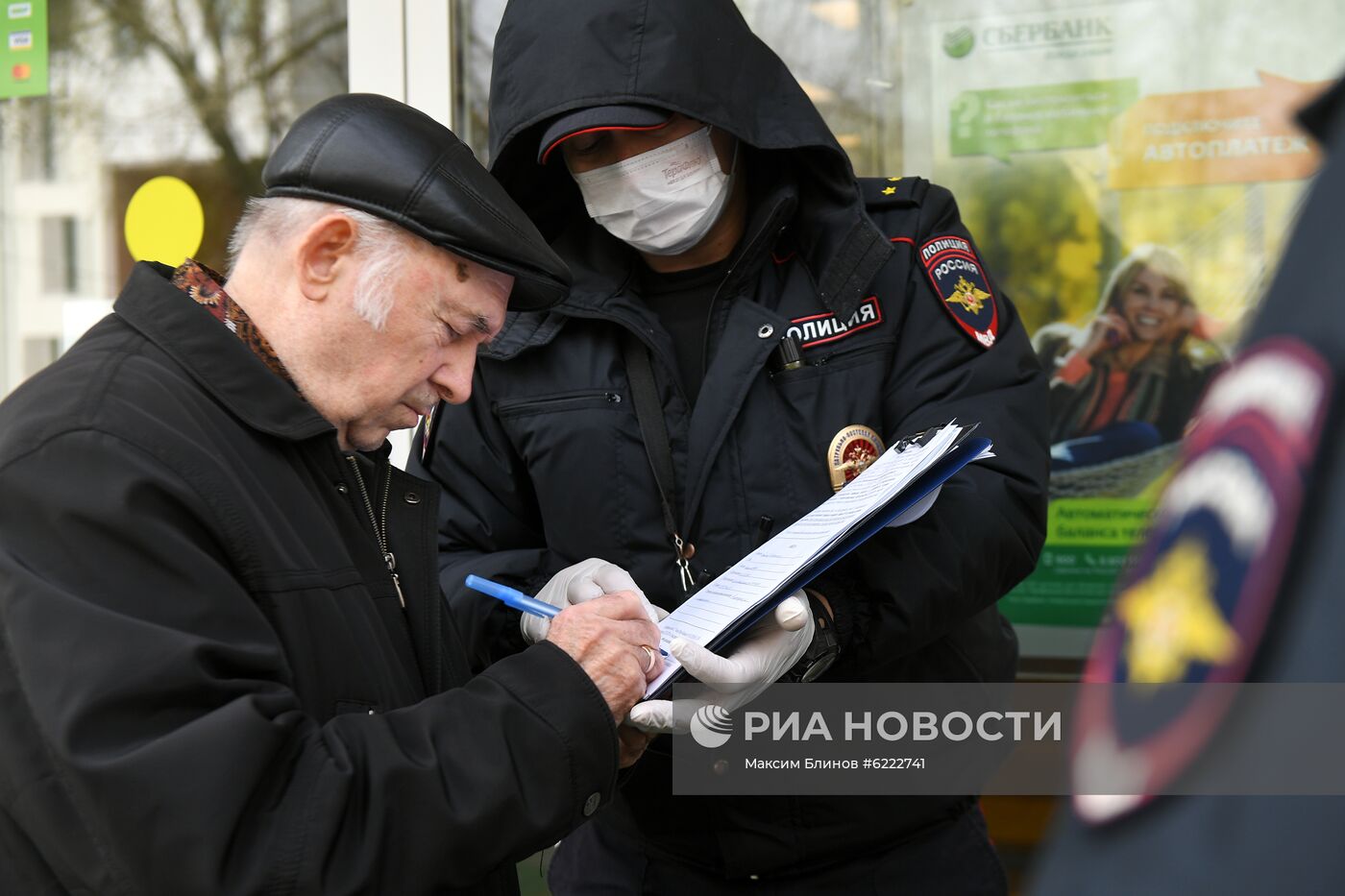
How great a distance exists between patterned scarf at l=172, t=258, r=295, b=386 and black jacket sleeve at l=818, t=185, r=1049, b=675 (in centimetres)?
83

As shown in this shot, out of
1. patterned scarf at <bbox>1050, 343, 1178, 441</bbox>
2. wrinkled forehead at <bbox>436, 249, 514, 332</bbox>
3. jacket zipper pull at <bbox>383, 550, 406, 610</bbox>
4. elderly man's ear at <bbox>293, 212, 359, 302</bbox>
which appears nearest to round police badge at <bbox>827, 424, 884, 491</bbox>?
wrinkled forehead at <bbox>436, 249, 514, 332</bbox>

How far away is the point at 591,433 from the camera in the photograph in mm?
2053

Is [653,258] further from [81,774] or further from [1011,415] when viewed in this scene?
[81,774]

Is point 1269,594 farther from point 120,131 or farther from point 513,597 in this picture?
point 120,131

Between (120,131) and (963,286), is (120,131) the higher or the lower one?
the higher one

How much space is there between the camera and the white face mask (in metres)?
2.09

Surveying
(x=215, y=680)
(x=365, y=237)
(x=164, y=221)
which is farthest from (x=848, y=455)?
(x=164, y=221)

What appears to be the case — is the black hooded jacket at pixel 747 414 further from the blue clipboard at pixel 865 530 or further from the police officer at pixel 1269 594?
the police officer at pixel 1269 594

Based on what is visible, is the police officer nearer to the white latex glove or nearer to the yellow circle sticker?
the white latex glove

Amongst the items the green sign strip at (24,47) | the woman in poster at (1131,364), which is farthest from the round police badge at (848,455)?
the green sign strip at (24,47)

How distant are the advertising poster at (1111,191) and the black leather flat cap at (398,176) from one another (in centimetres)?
211

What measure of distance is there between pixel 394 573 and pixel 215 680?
431 millimetres

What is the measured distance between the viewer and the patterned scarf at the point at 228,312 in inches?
60.2

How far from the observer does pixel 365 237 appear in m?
1.53
